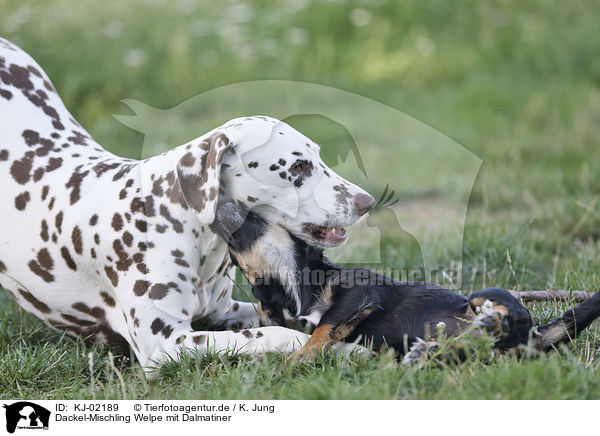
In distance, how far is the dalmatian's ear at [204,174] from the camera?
3.78 meters

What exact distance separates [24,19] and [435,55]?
662 centimetres

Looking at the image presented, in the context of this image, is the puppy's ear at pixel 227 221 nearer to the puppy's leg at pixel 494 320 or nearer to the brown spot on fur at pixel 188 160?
the brown spot on fur at pixel 188 160

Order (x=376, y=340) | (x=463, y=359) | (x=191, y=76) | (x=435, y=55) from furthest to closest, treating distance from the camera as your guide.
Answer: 1. (x=435, y=55)
2. (x=191, y=76)
3. (x=376, y=340)
4. (x=463, y=359)

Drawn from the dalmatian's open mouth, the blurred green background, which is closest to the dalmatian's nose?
the dalmatian's open mouth

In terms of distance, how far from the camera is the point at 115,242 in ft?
13.2

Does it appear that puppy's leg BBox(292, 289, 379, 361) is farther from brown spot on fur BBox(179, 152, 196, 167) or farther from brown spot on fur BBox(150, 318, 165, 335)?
brown spot on fur BBox(179, 152, 196, 167)

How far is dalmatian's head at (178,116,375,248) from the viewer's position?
3928mm

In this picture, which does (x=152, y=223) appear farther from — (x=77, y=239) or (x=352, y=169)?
(x=352, y=169)

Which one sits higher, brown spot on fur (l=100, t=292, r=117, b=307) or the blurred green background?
the blurred green background
